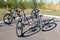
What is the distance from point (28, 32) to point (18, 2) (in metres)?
5.37

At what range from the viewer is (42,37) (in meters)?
7.16

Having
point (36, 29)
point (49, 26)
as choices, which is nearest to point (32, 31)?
point (36, 29)

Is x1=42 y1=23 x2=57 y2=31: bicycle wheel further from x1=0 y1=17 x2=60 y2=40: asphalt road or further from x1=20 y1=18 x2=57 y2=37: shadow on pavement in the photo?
x1=0 y1=17 x2=60 y2=40: asphalt road

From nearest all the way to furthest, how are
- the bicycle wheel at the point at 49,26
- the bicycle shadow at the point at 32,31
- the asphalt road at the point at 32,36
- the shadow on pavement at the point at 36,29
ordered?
the asphalt road at the point at 32,36 → the bicycle shadow at the point at 32,31 → the shadow on pavement at the point at 36,29 → the bicycle wheel at the point at 49,26

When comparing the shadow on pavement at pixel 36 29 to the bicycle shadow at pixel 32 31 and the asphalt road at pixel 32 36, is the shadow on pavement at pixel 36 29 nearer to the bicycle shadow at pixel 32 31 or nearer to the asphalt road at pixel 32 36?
the bicycle shadow at pixel 32 31

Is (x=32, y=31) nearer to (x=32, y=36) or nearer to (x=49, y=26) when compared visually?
(x=32, y=36)

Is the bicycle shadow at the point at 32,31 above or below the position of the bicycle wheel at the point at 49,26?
above

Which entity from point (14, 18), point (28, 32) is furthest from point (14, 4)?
point (28, 32)

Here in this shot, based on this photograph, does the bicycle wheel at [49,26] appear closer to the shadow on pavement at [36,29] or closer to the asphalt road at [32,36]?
the shadow on pavement at [36,29]

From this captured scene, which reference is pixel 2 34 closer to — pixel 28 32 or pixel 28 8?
pixel 28 32

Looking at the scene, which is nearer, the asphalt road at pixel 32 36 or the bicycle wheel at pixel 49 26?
the asphalt road at pixel 32 36

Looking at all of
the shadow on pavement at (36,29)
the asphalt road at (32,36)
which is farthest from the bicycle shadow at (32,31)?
the asphalt road at (32,36)

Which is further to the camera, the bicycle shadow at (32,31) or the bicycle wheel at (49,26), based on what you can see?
the bicycle wheel at (49,26)

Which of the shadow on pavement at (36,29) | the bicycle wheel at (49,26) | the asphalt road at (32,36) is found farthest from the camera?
the bicycle wheel at (49,26)
